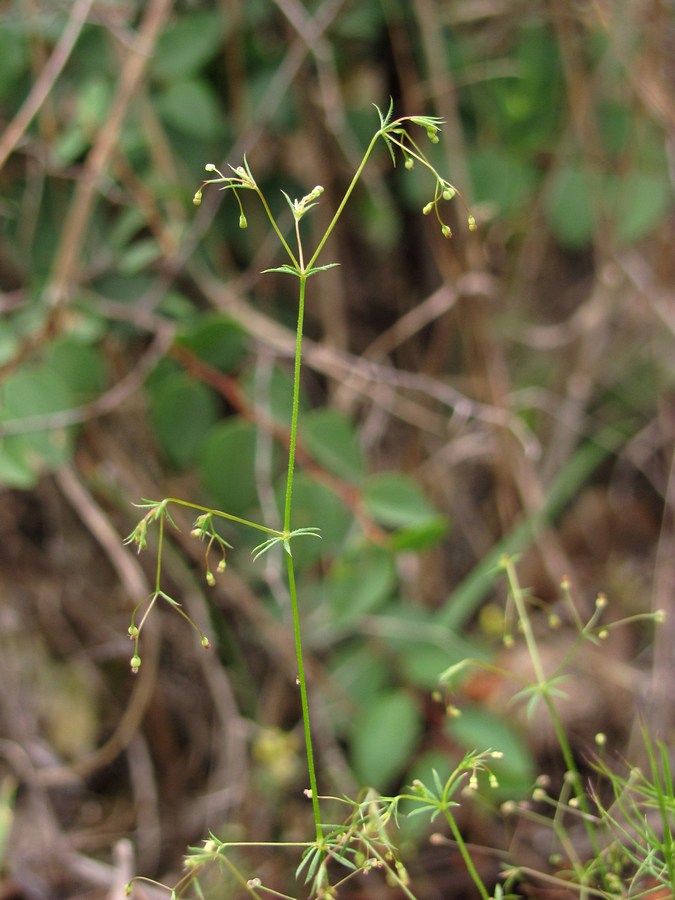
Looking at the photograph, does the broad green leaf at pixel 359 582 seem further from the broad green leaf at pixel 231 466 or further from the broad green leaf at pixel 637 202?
the broad green leaf at pixel 637 202

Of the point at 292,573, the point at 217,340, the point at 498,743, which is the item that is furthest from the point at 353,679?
the point at 292,573

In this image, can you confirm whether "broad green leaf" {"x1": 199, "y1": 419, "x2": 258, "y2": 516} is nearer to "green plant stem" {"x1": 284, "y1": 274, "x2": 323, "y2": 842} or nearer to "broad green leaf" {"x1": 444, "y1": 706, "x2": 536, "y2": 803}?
"broad green leaf" {"x1": 444, "y1": 706, "x2": 536, "y2": 803}

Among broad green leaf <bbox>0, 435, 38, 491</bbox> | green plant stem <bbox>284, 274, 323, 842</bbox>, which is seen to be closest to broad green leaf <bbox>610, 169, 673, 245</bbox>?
broad green leaf <bbox>0, 435, 38, 491</bbox>

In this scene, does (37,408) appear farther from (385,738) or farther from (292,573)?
(292,573)

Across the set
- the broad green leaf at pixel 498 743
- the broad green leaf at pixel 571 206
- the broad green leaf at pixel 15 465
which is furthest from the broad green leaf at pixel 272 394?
the broad green leaf at pixel 571 206

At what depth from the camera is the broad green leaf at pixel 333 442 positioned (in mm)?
1219

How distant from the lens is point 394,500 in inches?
48.1

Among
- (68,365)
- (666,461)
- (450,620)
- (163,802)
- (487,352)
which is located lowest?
(163,802)

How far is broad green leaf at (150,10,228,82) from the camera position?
4.35 feet

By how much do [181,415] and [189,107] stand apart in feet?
1.43

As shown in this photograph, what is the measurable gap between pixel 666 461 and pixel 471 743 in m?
0.79

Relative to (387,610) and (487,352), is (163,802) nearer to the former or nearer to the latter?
(387,610)

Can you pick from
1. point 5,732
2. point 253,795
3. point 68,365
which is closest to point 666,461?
point 253,795

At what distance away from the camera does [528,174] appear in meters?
1.56
